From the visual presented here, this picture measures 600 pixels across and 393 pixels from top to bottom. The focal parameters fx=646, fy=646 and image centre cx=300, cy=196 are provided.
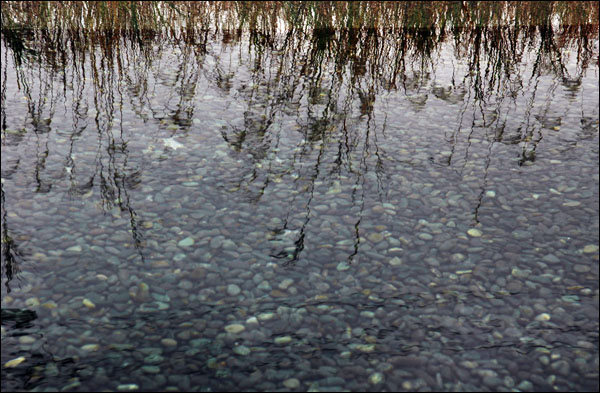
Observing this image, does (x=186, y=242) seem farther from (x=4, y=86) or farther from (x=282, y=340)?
(x=4, y=86)

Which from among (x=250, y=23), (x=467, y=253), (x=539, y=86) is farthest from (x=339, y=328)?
(x=250, y=23)

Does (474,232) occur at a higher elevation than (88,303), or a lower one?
higher

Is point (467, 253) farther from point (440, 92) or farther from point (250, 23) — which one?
point (250, 23)

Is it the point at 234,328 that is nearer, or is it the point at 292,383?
the point at 292,383

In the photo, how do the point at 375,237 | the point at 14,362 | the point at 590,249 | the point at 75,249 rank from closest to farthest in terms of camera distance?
the point at 14,362 < the point at 75,249 < the point at 590,249 < the point at 375,237

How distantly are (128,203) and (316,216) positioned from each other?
2180 mm

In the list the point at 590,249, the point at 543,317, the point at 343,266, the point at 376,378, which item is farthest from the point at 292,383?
the point at 590,249

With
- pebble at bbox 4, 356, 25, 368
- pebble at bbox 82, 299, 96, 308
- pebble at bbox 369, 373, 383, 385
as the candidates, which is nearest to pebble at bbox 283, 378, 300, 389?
pebble at bbox 369, 373, 383, 385

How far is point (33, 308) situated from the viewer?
5551mm

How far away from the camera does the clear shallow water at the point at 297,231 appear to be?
504 cm

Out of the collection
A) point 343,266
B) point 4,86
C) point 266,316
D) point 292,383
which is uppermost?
point 4,86

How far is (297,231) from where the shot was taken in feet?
22.8

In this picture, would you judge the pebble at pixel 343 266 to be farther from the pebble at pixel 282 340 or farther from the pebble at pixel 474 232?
the pebble at pixel 474 232

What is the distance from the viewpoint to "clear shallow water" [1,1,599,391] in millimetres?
5035
